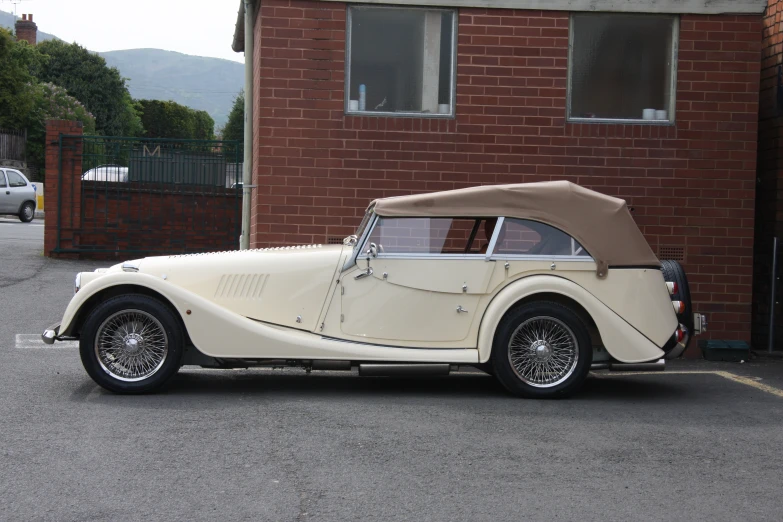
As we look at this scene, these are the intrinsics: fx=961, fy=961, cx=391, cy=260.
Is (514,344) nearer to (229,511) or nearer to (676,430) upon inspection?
(676,430)

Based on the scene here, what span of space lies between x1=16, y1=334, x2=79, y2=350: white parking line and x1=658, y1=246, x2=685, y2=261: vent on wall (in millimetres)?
5984

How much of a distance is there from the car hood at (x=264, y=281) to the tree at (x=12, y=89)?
131 feet

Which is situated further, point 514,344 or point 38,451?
point 514,344

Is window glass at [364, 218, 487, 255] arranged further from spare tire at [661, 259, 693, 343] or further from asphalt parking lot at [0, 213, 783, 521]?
spare tire at [661, 259, 693, 343]

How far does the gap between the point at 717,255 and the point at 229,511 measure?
23.7 ft

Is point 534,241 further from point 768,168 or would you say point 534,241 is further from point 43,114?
point 43,114

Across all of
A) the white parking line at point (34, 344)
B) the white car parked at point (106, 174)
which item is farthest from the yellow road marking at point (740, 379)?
the white car parked at point (106, 174)

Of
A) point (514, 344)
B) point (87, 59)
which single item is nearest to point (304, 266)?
point (514, 344)

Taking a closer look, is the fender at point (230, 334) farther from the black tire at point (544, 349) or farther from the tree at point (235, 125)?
the tree at point (235, 125)

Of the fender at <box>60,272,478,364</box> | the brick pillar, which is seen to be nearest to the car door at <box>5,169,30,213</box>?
the brick pillar

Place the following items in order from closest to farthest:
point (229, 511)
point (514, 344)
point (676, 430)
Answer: point (229, 511)
point (676, 430)
point (514, 344)

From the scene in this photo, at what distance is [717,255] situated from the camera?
10039mm

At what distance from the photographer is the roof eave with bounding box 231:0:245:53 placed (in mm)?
11370

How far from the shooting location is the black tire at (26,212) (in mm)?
27953
